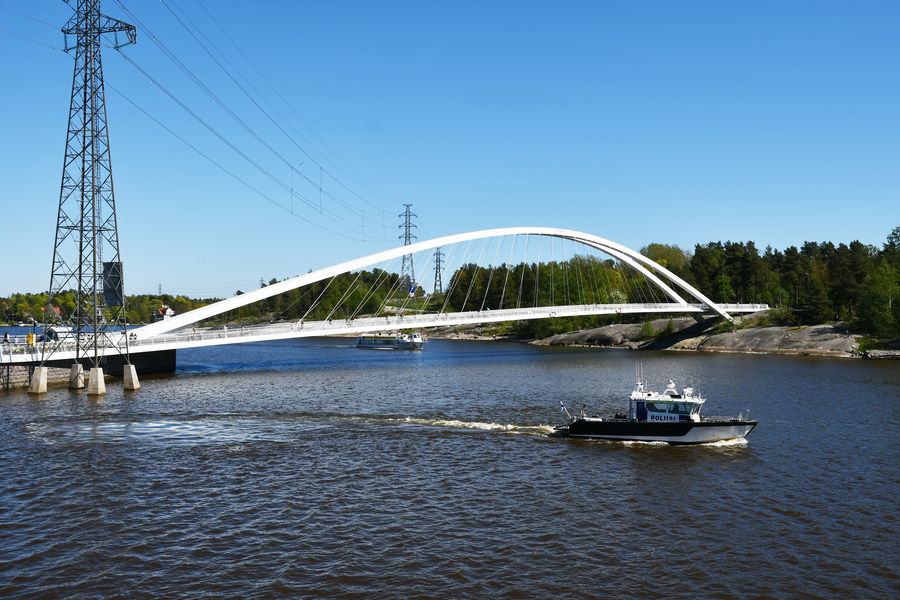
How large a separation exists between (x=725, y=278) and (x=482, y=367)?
68913 mm

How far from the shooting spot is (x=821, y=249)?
140625 millimetres

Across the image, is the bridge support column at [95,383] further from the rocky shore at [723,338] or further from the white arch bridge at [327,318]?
the rocky shore at [723,338]

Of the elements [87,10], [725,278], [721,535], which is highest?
[87,10]

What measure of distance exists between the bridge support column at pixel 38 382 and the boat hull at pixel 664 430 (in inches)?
1337

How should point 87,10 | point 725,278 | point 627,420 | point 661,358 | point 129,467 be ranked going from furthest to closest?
point 725,278
point 661,358
point 87,10
point 627,420
point 129,467

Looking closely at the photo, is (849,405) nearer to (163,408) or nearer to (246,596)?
(246,596)

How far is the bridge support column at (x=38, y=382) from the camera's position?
140 feet

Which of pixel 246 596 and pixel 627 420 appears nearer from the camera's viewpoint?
pixel 246 596

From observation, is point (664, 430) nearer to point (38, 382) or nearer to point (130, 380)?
point (130, 380)

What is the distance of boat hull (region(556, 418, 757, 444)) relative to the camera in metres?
29.0

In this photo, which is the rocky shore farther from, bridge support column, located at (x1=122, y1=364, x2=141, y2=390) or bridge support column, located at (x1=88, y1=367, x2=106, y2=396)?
bridge support column, located at (x1=88, y1=367, x2=106, y2=396)

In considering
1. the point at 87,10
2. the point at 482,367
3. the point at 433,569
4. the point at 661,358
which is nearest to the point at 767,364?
A: the point at 661,358

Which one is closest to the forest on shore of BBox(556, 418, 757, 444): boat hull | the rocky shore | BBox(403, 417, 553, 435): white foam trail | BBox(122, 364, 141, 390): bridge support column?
the rocky shore

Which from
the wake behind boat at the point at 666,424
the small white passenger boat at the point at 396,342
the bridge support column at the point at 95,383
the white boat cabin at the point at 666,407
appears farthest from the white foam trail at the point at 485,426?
the small white passenger boat at the point at 396,342
